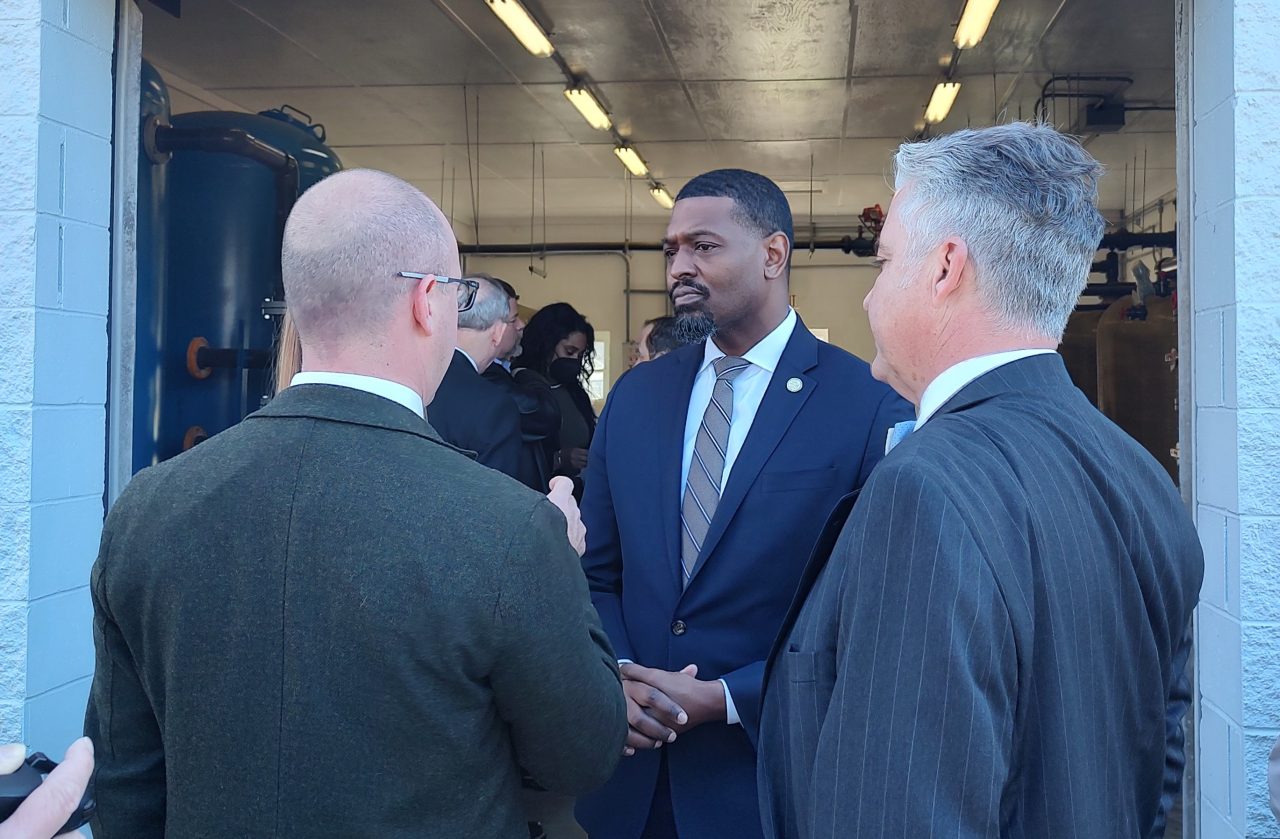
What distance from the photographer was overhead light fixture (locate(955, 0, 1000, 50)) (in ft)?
21.4

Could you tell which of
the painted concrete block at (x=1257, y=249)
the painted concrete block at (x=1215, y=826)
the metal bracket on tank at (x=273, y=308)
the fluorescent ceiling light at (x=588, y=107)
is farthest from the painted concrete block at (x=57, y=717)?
the fluorescent ceiling light at (x=588, y=107)

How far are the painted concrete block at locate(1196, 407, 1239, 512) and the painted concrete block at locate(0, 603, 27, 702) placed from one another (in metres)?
3.02

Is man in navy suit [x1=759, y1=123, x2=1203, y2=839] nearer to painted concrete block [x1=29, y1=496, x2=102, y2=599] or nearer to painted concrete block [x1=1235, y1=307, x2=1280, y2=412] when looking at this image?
painted concrete block [x1=1235, y1=307, x2=1280, y2=412]

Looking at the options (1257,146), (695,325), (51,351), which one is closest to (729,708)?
(695,325)

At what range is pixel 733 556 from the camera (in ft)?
6.64

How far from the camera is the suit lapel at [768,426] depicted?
204cm

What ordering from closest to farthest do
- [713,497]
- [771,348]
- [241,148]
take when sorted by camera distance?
[713,497]
[771,348]
[241,148]

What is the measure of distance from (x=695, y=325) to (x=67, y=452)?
173cm

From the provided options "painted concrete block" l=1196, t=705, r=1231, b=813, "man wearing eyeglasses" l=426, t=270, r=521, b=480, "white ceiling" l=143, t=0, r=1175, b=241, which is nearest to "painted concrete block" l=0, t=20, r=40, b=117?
"man wearing eyeglasses" l=426, t=270, r=521, b=480

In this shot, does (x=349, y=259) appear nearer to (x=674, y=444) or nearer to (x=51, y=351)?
(x=674, y=444)

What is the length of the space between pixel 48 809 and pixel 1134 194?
1548 centimetres

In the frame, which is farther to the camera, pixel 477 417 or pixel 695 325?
pixel 477 417

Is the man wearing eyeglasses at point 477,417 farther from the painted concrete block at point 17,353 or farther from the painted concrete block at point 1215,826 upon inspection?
the painted concrete block at point 1215,826

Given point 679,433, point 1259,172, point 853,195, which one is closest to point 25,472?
point 679,433
